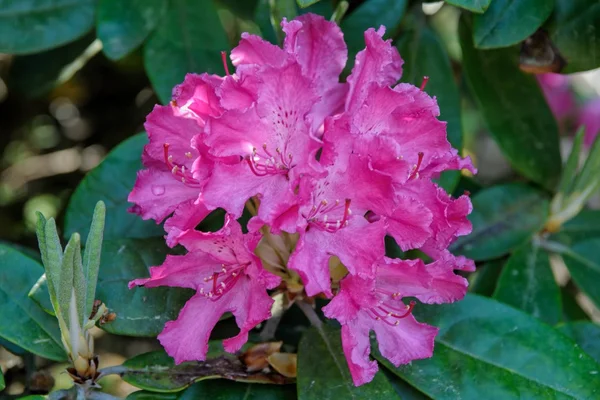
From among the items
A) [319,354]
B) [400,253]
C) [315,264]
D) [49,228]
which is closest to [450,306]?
[400,253]

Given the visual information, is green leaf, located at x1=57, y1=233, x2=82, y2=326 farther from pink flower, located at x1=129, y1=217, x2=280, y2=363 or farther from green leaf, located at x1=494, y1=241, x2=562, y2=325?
green leaf, located at x1=494, y1=241, x2=562, y2=325

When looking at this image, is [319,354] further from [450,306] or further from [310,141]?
[310,141]

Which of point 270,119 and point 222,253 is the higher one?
point 270,119

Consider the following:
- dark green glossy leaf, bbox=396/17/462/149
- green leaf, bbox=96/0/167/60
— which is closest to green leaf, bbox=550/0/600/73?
dark green glossy leaf, bbox=396/17/462/149

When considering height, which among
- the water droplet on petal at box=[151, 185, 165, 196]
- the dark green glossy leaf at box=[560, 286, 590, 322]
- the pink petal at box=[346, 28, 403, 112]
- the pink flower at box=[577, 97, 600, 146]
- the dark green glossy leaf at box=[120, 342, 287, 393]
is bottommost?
the pink flower at box=[577, 97, 600, 146]

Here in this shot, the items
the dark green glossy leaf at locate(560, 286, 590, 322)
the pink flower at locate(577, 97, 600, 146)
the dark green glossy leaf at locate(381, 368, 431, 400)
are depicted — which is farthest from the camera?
the pink flower at locate(577, 97, 600, 146)

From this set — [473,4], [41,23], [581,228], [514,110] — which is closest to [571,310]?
[581,228]
